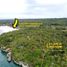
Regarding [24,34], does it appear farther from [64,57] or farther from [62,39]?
[64,57]

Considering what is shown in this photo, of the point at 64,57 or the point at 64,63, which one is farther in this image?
the point at 64,57

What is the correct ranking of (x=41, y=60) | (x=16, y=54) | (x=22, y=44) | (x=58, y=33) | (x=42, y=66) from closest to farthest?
(x=42, y=66) < (x=41, y=60) < (x=16, y=54) < (x=22, y=44) < (x=58, y=33)

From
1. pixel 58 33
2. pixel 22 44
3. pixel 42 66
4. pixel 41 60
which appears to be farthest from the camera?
pixel 58 33

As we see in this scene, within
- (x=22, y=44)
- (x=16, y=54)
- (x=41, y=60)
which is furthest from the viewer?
(x=22, y=44)

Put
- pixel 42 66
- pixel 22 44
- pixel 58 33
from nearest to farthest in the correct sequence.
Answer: pixel 42 66, pixel 22 44, pixel 58 33

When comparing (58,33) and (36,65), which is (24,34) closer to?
(58,33)

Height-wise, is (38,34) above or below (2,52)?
above

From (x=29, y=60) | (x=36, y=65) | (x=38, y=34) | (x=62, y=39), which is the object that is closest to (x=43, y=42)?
(x=62, y=39)

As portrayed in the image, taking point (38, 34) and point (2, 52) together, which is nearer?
point (2, 52)

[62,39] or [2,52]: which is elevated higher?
[62,39]
